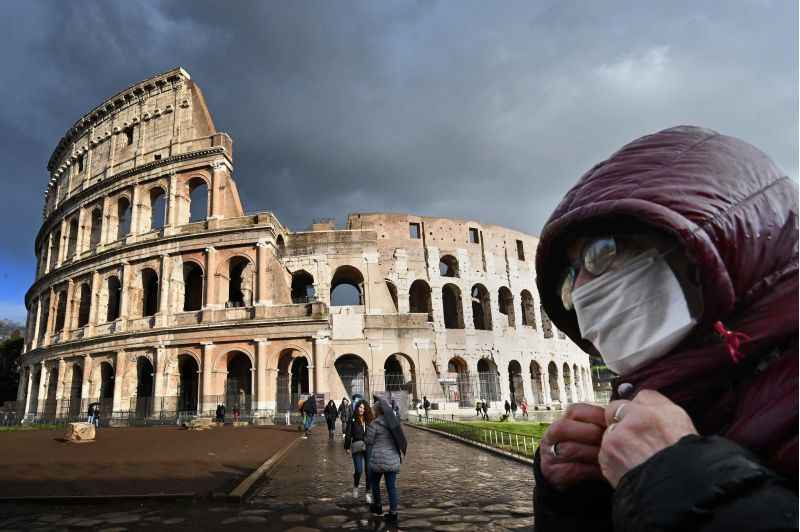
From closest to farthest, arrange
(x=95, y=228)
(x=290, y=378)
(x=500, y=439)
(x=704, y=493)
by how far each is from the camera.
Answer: (x=704, y=493) < (x=500, y=439) < (x=290, y=378) < (x=95, y=228)

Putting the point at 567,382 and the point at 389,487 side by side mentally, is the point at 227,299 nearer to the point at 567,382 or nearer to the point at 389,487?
the point at 389,487

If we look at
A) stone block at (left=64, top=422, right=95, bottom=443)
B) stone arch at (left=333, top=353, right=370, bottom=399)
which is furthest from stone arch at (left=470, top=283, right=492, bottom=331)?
stone block at (left=64, top=422, right=95, bottom=443)

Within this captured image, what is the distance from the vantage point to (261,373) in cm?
2136

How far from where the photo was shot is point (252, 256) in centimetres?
2298

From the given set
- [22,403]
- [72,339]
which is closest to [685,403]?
[72,339]

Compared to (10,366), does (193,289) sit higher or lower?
higher

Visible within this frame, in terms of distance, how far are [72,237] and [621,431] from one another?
36.2m

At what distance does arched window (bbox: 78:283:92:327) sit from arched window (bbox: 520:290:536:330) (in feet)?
87.9

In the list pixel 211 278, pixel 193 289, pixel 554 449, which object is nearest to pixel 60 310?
pixel 193 289

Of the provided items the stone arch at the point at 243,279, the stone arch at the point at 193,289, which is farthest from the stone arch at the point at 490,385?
the stone arch at the point at 193,289

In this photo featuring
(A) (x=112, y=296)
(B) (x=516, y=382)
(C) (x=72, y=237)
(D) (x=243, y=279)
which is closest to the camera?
(D) (x=243, y=279)

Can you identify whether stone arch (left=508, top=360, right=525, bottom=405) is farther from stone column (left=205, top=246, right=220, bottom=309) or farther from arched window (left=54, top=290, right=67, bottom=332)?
arched window (left=54, top=290, right=67, bottom=332)

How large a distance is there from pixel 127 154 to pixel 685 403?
32511mm

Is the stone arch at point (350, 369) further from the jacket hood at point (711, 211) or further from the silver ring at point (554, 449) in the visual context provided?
the jacket hood at point (711, 211)
